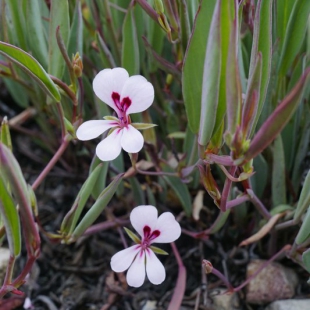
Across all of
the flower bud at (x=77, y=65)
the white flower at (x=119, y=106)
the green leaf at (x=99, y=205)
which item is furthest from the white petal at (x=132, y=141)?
the flower bud at (x=77, y=65)

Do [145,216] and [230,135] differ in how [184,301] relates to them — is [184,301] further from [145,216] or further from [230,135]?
[230,135]

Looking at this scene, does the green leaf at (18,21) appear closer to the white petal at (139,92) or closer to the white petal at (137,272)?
the white petal at (139,92)

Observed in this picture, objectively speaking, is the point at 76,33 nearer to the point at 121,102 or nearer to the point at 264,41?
the point at 121,102

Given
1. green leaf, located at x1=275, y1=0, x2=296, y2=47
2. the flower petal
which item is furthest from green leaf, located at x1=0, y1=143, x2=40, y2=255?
green leaf, located at x1=275, y1=0, x2=296, y2=47

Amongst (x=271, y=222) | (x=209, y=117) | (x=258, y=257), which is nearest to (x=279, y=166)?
(x=271, y=222)

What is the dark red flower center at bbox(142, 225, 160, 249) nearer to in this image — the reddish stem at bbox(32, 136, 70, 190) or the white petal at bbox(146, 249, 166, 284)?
the white petal at bbox(146, 249, 166, 284)

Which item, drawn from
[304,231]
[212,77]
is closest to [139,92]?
[212,77]
